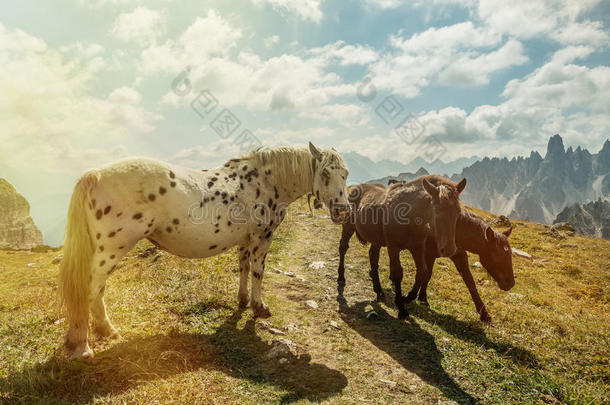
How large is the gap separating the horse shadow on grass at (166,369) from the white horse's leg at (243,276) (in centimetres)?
118

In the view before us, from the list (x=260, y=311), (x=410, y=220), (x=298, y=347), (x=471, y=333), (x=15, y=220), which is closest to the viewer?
(x=298, y=347)

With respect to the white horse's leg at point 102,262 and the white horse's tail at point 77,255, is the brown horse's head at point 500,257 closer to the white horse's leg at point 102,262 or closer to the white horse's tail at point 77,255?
the white horse's leg at point 102,262

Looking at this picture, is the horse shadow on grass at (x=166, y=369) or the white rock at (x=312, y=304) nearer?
the horse shadow on grass at (x=166, y=369)

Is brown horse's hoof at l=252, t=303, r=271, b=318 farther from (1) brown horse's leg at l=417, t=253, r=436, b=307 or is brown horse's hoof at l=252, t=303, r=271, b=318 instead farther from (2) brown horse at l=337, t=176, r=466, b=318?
(1) brown horse's leg at l=417, t=253, r=436, b=307

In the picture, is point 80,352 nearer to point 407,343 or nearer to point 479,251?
point 407,343

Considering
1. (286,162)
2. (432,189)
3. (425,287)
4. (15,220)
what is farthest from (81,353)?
(15,220)

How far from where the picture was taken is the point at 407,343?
21.3 ft

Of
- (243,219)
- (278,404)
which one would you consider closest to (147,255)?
(243,219)

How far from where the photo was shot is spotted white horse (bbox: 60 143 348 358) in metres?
4.67

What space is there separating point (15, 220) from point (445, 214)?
286ft

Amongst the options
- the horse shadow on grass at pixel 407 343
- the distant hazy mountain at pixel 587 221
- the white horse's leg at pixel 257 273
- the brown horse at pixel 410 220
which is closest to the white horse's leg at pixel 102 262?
the white horse's leg at pixel 257 273

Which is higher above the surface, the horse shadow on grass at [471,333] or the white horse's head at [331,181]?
the white horse's head at [331,181]

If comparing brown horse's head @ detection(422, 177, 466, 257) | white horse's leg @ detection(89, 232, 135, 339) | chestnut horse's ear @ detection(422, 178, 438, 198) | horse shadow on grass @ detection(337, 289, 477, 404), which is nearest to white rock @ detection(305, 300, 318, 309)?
horse shadow on grass @ detection(337, 289, 477, 404)

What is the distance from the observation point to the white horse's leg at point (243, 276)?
7.12 m
